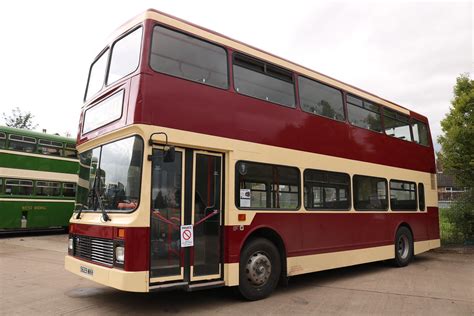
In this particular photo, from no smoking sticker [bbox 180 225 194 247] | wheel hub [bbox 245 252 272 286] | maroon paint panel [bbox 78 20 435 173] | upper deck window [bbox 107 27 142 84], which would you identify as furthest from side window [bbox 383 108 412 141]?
upper deck window [bbox 107 27 142 84]

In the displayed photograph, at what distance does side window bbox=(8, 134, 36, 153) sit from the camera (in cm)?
1706

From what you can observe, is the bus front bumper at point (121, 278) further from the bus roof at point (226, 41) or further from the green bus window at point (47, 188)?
the green bus window at point (47, 188)

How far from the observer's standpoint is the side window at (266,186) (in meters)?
7.01

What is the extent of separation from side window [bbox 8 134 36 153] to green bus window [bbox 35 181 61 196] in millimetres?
1514

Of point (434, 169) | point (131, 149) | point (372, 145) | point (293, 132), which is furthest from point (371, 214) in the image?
point (131, 149)

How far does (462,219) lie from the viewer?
1497cm

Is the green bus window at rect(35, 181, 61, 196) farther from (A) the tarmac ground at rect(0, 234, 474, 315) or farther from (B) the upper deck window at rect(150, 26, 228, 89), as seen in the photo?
(B) the upper deck window at rect(150, 26, 228, 89)

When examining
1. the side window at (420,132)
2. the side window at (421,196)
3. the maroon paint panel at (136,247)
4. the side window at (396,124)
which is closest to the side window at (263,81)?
the maroon paint panel at (136,247)

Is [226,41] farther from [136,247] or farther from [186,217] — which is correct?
[136,247]

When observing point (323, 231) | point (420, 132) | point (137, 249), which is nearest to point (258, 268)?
point (323, 231)

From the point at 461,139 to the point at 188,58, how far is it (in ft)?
42.0

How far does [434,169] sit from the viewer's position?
42.4 ft

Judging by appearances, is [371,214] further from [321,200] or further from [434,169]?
[434,169]

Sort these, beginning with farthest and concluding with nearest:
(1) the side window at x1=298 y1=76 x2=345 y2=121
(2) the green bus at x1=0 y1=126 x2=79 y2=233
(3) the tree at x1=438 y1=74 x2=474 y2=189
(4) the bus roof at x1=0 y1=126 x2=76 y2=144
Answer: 1. (2) the green bus at x1=0 y1=126 x2=79 y2=233
2. (4) the bus roof at x1=0 y1=126 x2=76 y2=144
3. (3) the tree at x1=438 y1=74 x2=474 y2=189
4. (1) the side window at x1=298 y1=76 x2=345 y2=121
